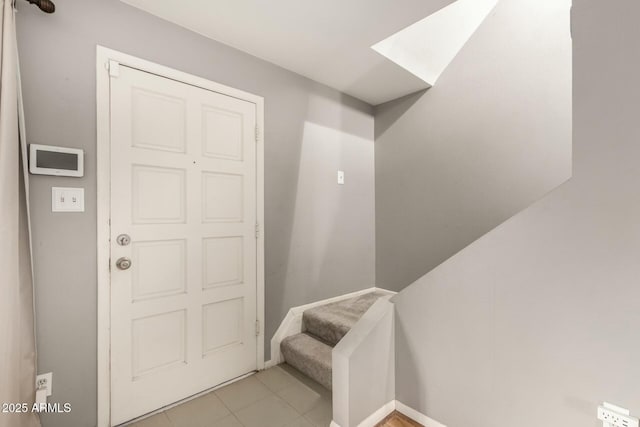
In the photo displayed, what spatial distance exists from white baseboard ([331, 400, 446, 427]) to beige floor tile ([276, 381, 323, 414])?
0.86ft

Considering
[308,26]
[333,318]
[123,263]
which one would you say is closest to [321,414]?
[333,318]

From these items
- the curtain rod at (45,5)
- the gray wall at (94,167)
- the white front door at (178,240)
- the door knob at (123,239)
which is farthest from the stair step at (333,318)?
the curtain rod at (45,5)

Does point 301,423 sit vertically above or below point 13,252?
below

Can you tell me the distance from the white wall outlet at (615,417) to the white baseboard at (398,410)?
742mm

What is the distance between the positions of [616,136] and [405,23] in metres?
1.33

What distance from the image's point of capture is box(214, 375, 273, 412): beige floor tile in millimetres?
1794

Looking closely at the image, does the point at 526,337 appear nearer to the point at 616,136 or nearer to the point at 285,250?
the point at 616,136

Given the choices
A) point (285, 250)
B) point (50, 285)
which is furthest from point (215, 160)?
point (50, 285)

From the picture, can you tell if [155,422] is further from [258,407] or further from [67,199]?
[67,199]

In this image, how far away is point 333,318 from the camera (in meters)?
2.27

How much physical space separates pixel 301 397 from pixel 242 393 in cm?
41

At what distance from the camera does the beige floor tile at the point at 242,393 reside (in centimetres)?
179

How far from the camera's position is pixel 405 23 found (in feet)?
5.88

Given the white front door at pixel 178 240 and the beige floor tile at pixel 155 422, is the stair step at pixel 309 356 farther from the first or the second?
the beige floor tile at pixel 155 422
